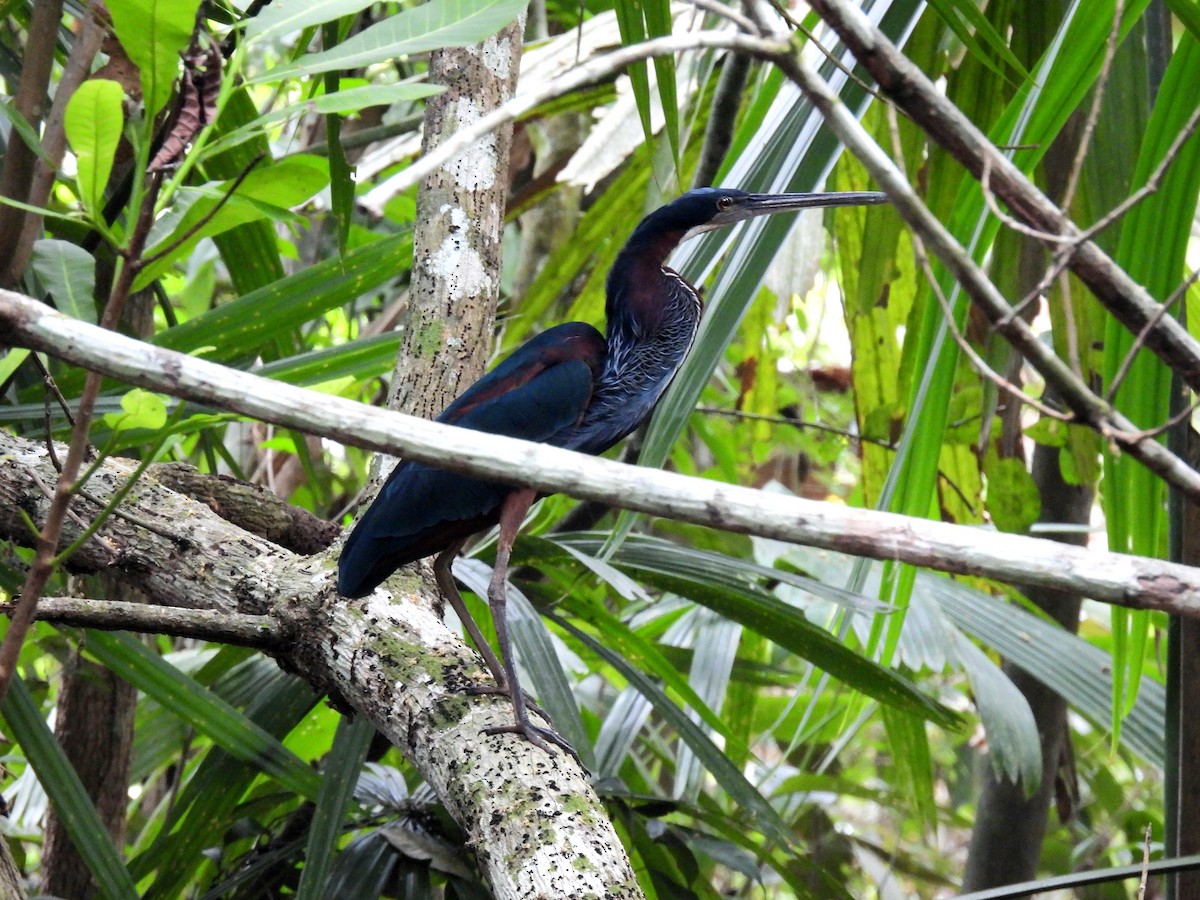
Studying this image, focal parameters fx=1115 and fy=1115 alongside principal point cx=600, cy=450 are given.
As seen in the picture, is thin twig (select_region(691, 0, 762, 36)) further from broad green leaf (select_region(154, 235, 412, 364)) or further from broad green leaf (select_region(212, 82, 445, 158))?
broad green leaf (select_region(154, 235, 412, 364))

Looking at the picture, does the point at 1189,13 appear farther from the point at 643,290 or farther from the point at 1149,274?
the point at 643,290

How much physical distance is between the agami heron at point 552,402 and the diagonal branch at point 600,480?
3.09 feet

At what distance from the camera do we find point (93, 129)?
1.00m

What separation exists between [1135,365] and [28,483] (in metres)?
1.97

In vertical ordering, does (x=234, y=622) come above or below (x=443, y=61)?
below

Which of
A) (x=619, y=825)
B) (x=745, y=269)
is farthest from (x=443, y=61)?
(x=619, y=825)

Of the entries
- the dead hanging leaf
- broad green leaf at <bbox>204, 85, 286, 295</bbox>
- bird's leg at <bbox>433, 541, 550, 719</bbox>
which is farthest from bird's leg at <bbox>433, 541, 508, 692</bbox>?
the dead hanging leaf

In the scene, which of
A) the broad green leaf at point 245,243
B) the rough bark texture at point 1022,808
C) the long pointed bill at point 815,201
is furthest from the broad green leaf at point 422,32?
the rough bark texture at point 1022,808

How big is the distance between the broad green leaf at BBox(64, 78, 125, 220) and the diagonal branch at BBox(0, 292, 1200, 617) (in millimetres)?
129

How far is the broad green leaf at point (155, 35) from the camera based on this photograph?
958mm

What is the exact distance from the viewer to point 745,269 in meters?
1.63

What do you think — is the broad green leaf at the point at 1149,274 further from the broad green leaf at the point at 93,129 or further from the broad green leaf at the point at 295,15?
the broad green leaf at the point at 93,129

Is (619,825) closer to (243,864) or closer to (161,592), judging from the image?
(243,864)

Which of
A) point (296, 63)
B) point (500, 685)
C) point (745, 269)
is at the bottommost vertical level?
point (500, 685)
